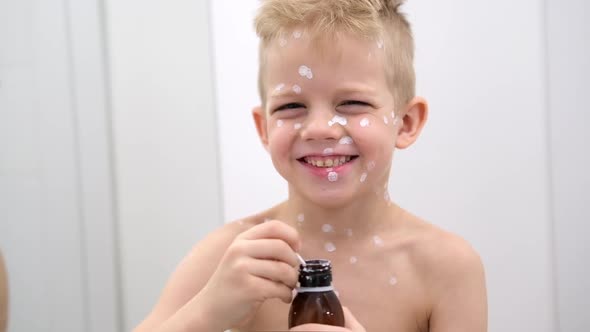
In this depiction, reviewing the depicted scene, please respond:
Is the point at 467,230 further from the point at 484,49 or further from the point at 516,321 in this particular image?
the point at 484,49

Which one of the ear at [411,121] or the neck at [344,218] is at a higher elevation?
the ear at [411,121]

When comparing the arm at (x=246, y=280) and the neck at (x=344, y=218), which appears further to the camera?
the neck at (x=344, y=218)

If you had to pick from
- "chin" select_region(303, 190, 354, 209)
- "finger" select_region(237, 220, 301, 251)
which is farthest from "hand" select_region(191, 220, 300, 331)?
"chin" select_region(303, 190, 354, 209)

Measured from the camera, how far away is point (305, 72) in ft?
2.45

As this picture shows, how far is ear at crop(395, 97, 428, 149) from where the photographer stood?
2.82 feet

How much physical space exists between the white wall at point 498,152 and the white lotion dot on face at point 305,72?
411 mm

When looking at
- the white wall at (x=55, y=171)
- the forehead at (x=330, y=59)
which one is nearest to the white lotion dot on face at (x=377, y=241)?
the forehead at (x=330, y=59)

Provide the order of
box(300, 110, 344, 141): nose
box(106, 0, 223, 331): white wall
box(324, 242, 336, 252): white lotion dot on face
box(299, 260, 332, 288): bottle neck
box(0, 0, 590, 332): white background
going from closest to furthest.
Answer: box(299, 260, 332, 288): bottle neck
box(300, 110, 344, 141): nose
box(324, 242, 336, 252): white lotion dot on face
box(0, 0, 590, 332): white background
box(106, 0, 223, 331): white wall

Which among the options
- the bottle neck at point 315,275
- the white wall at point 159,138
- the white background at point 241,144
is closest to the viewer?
the bottle neck at point 315,275

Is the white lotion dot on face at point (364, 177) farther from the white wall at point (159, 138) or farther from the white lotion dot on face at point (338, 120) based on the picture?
the white wall at point (159, 138)

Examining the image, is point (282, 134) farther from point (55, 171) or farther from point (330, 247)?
point (55, 171)

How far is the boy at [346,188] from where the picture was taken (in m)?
0.75

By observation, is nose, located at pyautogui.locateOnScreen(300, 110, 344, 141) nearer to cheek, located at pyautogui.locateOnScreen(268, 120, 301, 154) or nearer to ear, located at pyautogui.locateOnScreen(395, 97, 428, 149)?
cheek, located at pyautogui.locateOnScreen(268, 120, 301, 154)

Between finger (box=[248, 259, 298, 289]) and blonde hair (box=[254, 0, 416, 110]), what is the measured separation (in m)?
0.27
